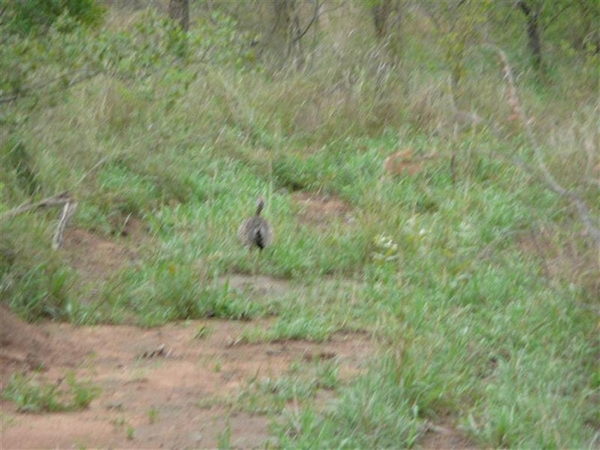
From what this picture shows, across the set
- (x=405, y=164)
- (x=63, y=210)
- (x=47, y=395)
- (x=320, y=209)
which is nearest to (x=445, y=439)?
(x=47, y=395)

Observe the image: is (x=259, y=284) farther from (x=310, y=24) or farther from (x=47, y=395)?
(x=310, y=24)

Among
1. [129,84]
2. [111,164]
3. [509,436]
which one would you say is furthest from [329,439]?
[129,84]

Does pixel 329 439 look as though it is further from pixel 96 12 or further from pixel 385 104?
pixel 385 104

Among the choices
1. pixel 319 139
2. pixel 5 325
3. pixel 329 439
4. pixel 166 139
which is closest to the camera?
pixel 329 439

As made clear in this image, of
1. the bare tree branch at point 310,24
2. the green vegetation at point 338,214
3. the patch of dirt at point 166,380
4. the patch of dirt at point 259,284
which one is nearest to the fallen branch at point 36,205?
the green vegetation at point 338,214

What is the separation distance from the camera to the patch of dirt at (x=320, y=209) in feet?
32.6

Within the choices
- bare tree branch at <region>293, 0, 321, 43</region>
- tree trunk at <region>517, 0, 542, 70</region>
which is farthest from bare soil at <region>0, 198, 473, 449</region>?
tree trunk at <region>517, 0, 542, 70</region>

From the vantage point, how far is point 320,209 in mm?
10375

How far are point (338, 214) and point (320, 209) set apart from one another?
0.79 feet

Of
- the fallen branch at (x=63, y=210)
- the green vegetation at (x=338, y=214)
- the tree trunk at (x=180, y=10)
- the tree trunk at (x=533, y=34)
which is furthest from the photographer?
the tree trunk at (x=533, y=34)

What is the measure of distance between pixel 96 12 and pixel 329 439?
4107mm

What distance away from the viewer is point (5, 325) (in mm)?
6246

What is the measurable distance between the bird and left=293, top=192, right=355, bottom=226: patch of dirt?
4.50ft

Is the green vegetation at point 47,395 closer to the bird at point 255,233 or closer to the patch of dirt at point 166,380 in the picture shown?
the patch of dirt at point 166,380
